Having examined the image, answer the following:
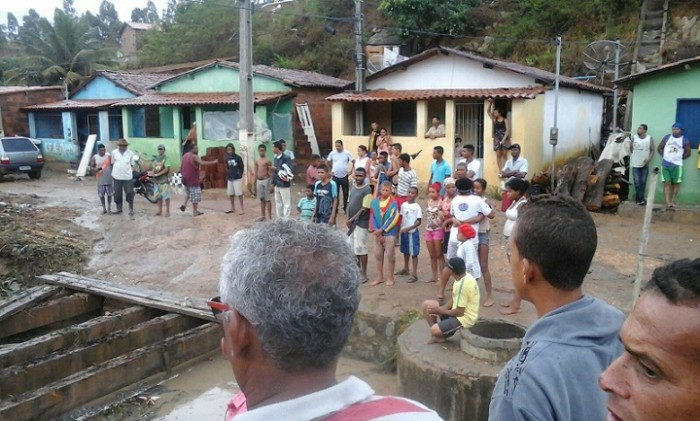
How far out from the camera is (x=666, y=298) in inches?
47.8

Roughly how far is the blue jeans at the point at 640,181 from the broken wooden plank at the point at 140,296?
9.15m

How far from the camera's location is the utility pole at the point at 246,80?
14852 millimetres

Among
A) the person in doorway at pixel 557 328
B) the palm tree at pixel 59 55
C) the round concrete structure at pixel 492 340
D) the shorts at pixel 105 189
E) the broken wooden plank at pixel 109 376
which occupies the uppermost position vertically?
the palm tree at pixel 59 55

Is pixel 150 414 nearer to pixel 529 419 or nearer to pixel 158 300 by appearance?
pixel 158 300

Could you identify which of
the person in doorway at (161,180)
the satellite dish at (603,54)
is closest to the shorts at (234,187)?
the person in doorway at (161,180)

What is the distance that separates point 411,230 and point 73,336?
430cm

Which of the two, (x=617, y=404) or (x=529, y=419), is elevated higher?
(x=617, y=404)

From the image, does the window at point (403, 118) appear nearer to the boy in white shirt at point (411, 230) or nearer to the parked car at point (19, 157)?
the boy in white shirt at point (411, 230)

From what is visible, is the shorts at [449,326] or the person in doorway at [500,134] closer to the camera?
the shorts at [449,326]

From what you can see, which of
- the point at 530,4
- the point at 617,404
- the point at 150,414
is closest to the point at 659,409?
the point at 617,404

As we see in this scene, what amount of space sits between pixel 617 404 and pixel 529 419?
Result: 0.45m

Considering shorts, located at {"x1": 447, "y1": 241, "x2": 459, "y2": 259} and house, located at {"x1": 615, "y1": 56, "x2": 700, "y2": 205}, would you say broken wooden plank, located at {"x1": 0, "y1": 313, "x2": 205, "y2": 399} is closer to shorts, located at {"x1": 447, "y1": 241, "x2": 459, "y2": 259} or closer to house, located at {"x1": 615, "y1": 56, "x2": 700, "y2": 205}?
shorts, located at {"x1": 447, "y1": 241, "x2": 459, "y2": 259}

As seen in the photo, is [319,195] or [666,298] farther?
[319,195]

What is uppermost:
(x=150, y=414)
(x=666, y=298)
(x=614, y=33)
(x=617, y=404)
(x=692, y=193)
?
(x=614, y=33)
